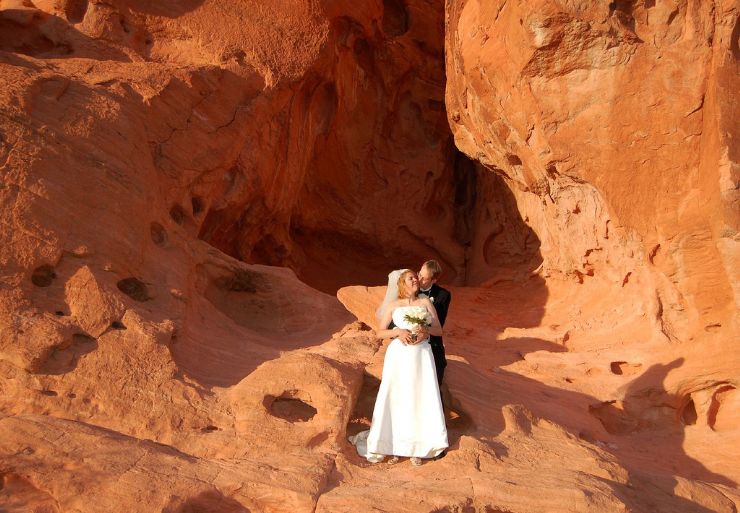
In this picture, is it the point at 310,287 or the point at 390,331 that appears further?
the point at 310,287

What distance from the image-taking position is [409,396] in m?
4.35

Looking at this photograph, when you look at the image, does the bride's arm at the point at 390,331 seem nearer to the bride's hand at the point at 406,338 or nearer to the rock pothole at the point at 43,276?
the bride's hand at the point at 406,338

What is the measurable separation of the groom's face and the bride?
9 cm

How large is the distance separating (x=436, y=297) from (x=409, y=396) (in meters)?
0.81

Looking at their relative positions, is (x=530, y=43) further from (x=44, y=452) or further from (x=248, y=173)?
(x=44, y=452)

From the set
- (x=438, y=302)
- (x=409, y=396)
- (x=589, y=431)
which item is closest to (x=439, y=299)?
(x=438, y=302)

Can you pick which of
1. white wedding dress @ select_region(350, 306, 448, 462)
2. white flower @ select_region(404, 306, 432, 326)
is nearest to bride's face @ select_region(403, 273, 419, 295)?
white flower @ select_region(404, 306, 432, 326)

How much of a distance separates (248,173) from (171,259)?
212 centimetres

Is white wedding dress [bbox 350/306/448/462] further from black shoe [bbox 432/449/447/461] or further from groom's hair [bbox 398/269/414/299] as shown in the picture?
groom's hair [bbox 398/269/414/299]

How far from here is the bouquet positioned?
448 cm

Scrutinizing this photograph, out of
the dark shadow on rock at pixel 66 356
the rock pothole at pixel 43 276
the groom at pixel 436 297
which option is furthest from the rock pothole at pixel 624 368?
the rock pothole at pixel 43 276

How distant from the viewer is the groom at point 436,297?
15.5 feet

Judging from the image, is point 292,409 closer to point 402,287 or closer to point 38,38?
point 402,287

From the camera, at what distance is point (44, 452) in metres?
3.64
